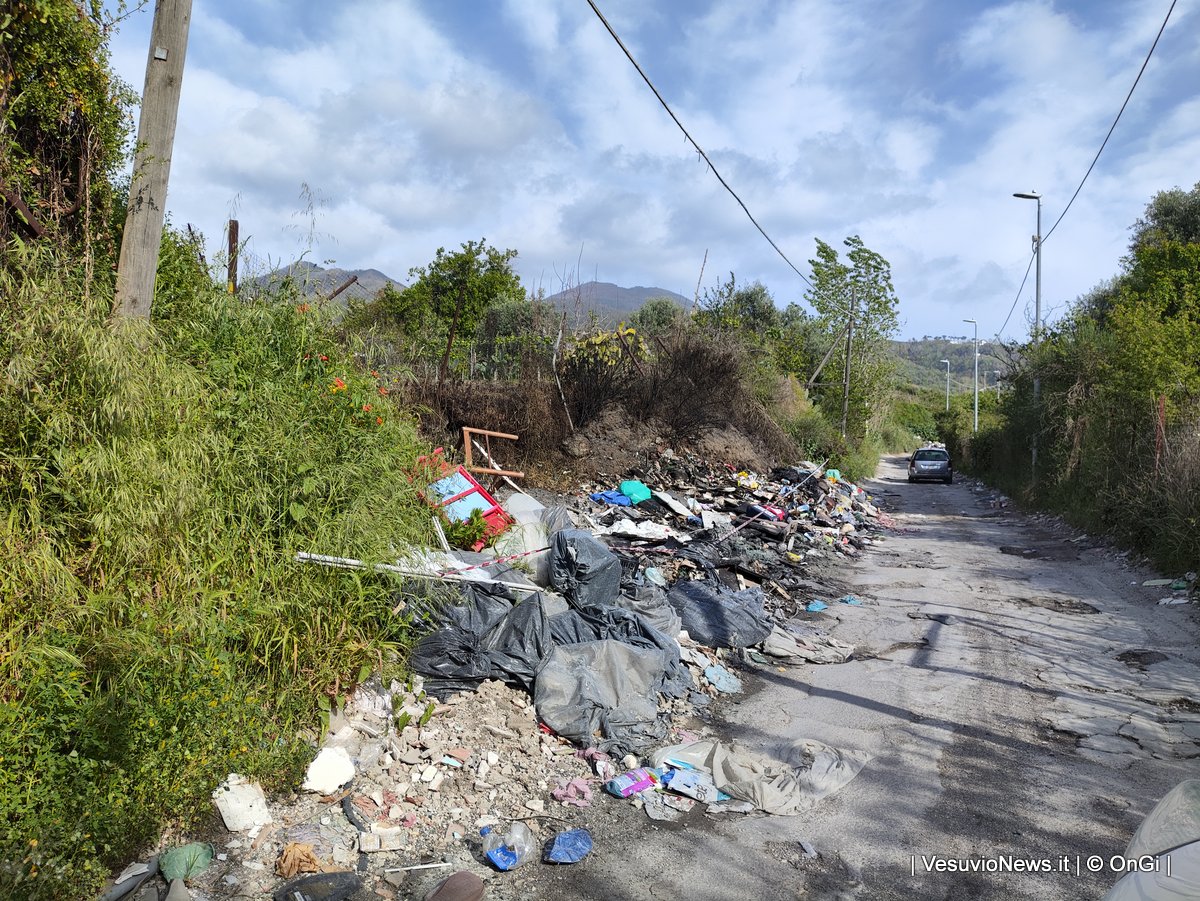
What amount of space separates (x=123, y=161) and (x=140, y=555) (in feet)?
11.0

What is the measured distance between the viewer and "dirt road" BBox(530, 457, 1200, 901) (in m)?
3.82

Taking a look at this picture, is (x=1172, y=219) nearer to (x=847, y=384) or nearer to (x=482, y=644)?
(x=847, y=384)

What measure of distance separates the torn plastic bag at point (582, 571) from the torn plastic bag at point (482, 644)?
2.89 ft

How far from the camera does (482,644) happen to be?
18.2 ft

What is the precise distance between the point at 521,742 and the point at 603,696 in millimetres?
726

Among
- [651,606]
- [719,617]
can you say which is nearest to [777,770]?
[651,606]

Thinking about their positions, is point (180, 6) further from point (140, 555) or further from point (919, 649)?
A: point (919, 649)

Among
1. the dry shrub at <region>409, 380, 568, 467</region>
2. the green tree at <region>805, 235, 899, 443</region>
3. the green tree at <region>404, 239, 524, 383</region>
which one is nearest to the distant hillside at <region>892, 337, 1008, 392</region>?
the green tree at <region>805, 235, 899, 443</region>

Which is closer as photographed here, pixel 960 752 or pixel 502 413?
pixel 960 752

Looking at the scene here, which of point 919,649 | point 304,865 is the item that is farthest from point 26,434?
point 919,649

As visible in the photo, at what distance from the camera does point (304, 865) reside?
3.65m

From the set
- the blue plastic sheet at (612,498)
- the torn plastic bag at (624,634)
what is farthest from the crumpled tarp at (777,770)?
the blue plastic sheet at (612,498)

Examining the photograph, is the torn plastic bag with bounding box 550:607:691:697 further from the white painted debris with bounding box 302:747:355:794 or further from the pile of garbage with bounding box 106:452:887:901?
the white painted debris with bounding box 302:747:355:794

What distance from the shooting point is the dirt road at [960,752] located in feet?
12.5
